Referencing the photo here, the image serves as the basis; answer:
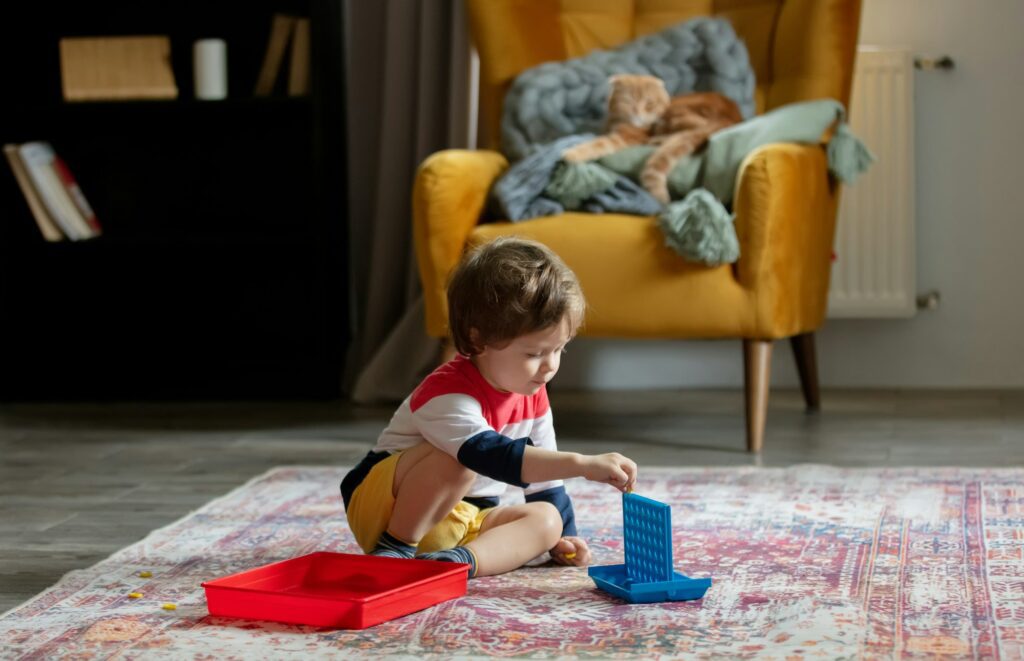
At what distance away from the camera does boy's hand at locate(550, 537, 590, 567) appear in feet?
4.90

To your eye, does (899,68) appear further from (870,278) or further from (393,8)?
(393,8)

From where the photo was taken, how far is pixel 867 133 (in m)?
3.12

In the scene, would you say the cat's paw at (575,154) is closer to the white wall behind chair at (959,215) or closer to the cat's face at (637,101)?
the cat's face at (637,101)

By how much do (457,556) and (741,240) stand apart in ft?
3.59

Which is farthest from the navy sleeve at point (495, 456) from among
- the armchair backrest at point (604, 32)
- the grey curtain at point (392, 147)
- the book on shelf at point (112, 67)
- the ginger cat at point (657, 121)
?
the book on shelf at point (112, 67)

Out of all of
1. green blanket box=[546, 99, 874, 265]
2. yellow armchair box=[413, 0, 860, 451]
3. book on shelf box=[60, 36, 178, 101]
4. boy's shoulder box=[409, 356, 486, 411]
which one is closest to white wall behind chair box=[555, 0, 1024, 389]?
yellow armchair box=[413, 0, 860, 451]

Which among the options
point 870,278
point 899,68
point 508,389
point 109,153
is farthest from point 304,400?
point 508,389

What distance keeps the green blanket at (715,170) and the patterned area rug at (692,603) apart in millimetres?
516

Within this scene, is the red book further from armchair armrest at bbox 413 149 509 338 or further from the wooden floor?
armchair armrest at bbox 413 149 509 338

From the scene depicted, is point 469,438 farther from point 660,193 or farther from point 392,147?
point 392,147

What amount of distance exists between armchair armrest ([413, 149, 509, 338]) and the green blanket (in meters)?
0.16

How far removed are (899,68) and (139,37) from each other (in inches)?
69.6

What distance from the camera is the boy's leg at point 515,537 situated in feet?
4.72

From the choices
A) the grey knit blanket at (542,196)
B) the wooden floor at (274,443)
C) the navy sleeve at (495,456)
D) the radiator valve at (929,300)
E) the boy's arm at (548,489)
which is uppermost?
the grey knit blanket at (542,196)
